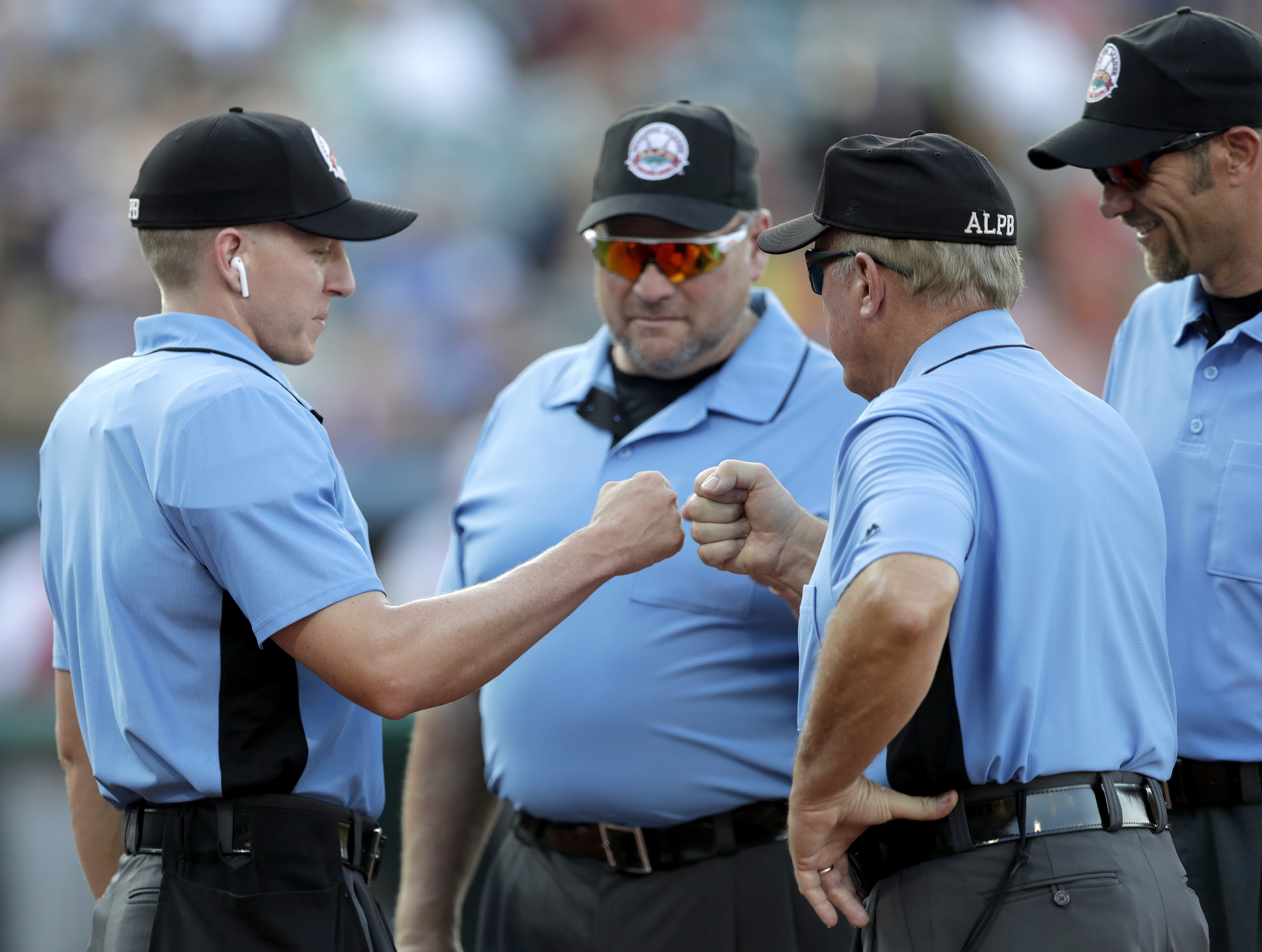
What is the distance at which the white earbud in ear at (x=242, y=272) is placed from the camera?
2.33 meters

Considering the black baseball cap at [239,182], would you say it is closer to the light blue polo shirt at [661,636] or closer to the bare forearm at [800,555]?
the light blue polo shirt at [661,636]

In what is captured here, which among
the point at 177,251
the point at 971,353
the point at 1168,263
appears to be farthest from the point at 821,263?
the point at 177,251

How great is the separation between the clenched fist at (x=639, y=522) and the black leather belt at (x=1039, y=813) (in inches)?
26.9

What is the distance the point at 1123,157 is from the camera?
8.54ft

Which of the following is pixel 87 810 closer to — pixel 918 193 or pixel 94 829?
pixel 94 829

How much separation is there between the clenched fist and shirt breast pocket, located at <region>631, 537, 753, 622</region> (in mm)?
280

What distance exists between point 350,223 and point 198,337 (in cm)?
36

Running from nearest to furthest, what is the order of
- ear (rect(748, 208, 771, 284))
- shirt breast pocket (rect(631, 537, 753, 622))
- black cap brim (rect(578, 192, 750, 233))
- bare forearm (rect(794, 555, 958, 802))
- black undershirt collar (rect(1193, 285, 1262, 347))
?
bare forearm (rect(794, 555, 958, 802)), black undershirt collar (rect(1193, 285, 1262, 347)), shirt breast pocket (rect(631, 537, 753, 622)), black cap brim (rect(578, 192, 750, 233)), ear (rect(748, 208, 771, 284))

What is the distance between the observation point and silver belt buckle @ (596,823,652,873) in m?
2.75

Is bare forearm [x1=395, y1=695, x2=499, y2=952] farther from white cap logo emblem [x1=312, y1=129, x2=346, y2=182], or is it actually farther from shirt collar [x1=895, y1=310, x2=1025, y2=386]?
shirt collar [x1=895, y1=310, x2=1025, y2=386]

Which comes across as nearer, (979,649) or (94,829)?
(979,649)

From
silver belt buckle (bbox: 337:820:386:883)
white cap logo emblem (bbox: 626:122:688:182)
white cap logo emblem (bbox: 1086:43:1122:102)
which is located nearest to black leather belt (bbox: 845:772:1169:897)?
silver belt buckle (bbox: 337:820:386:883)

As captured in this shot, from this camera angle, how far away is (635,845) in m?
2.76

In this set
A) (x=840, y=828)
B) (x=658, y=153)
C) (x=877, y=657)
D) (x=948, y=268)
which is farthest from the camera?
(x=658, y=153)
